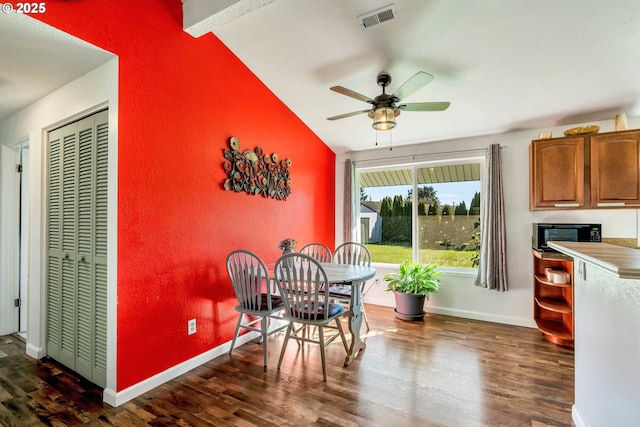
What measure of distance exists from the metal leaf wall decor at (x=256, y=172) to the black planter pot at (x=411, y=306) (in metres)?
1.93

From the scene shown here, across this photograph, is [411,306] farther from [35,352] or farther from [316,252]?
[35,352]

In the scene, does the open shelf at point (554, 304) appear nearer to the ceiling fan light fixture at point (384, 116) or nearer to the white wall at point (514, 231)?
the white wall at point (514, 231)

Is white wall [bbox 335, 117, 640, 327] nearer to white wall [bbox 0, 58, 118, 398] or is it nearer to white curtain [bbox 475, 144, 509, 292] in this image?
white curtain [bbox 475, 144, 509, 292]

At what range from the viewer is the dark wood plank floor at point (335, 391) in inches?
72.6

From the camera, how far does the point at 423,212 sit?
423 cm

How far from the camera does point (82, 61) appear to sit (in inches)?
80.7

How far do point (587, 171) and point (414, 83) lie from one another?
2091mm

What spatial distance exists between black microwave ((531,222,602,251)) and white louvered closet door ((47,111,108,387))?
4.03 meters

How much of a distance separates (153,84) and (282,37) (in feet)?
3.88

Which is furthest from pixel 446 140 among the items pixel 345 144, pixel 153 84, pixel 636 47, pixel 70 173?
pixel 70 173

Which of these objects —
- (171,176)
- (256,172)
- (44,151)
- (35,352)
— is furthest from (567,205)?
(35,352)

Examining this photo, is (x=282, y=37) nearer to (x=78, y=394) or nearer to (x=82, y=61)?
(x=82, y=61)

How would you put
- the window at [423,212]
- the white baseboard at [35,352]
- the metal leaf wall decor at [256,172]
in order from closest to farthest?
the white baseboard at [35,352], the metal leaf wall decor at [256,172], the window at [423,212]

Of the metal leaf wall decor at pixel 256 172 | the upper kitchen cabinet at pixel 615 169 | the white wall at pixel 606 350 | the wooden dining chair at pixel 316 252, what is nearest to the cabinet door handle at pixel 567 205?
the upper kitchen cabinet at pixel 615 169
